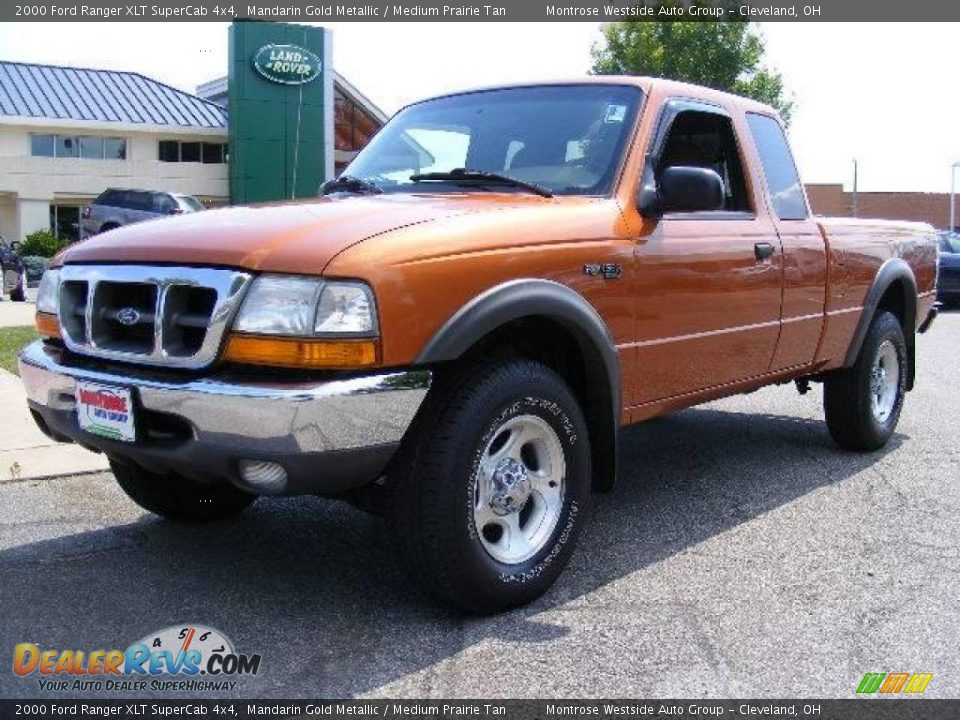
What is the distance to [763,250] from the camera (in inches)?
186

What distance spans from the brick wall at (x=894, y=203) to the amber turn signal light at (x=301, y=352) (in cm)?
5172

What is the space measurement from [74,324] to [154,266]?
0.50 metres

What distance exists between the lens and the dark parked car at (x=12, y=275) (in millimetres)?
17625

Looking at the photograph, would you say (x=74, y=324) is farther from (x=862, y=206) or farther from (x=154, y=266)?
(x=862, y=206)

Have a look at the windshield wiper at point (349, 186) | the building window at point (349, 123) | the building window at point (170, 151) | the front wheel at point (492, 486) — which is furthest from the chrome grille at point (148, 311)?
the building window at point (170, 151)

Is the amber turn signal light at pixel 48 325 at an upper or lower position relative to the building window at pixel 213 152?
upper

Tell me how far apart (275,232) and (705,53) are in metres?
35.1

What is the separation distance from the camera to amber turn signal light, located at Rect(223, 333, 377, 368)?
2992 mm

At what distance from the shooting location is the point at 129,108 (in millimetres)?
40250

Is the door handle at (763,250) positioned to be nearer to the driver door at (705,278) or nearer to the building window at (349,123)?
the driver door at (705,278)

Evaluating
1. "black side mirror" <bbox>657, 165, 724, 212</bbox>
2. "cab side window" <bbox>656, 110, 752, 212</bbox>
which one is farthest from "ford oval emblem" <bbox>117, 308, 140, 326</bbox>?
"cab side window" <bbox>656, 110, 752, 212</bbox>

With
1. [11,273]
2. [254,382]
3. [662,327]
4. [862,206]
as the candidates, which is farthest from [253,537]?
[862,206]

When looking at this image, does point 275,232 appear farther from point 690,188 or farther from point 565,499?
point 690,188

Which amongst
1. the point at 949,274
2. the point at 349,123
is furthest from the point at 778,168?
the point at 349,123
